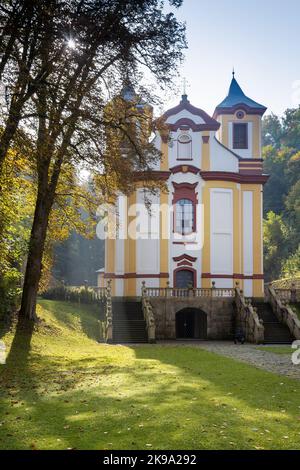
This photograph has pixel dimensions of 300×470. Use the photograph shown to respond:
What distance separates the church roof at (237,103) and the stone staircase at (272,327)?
15.6 meters

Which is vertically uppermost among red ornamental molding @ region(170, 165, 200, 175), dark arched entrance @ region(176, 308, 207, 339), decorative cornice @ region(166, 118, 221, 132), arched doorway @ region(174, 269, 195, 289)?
decorative cornice @ region(166, 118, 221, 132)

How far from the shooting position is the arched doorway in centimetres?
3647

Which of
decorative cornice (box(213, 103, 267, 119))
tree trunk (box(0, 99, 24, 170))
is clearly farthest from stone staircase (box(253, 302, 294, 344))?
tree trunk (box(0, 99, 24, 170))

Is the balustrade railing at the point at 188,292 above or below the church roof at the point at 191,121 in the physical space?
below

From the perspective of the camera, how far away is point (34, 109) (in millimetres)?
14422

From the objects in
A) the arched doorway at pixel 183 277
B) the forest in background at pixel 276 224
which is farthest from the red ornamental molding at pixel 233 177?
the forest in background at pixel 276 224

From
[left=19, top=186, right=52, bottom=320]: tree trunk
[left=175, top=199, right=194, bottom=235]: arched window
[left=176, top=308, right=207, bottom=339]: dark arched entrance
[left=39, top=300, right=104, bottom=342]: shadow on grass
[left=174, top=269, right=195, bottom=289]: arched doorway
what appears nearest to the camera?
[left=19, top=186, right=52, bottom=320]: tree trunk

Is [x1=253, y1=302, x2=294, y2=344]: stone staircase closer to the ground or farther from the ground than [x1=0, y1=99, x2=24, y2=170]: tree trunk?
closer to the ground

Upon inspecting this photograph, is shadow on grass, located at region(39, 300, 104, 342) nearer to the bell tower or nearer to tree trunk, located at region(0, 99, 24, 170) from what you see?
the bell tower

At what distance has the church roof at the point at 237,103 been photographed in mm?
40000

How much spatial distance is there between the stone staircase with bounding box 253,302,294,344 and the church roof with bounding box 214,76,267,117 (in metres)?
15.6

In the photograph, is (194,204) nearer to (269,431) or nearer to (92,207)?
(92,207)

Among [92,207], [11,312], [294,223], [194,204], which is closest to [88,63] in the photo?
[92,207]
